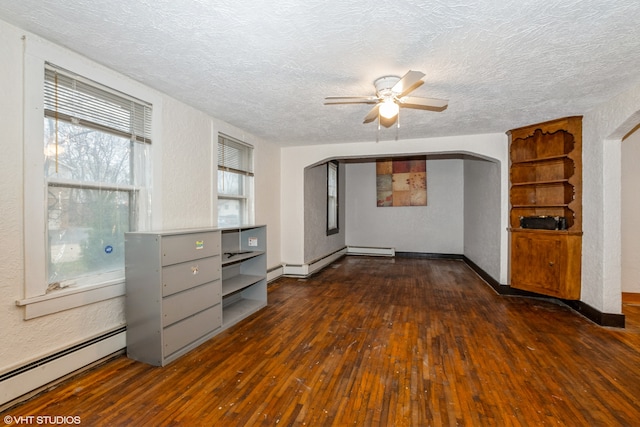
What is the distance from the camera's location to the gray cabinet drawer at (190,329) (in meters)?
2.51

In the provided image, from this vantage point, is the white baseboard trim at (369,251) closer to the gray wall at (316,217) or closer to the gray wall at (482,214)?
the gray wall at (316,217)

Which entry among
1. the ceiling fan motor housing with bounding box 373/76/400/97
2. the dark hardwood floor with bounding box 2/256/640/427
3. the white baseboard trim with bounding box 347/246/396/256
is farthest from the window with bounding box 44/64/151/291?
the white baseboard trim with bounding box 347/246/396/256

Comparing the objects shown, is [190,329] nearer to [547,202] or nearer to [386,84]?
[386,84]

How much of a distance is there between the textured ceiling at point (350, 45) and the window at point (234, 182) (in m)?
0.93

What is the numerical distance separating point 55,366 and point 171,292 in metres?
0.88

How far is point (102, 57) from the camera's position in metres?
2.29

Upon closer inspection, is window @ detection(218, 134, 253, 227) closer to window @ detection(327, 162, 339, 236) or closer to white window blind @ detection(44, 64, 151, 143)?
white window blind @ detection(44, 64, 151, 143)

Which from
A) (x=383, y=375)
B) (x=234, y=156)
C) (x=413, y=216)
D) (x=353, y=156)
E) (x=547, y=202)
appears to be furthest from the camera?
Result: (x=413, y=216)

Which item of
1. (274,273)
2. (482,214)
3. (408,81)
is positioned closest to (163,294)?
(408,81)

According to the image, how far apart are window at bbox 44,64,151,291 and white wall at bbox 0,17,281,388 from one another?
6.0 inches

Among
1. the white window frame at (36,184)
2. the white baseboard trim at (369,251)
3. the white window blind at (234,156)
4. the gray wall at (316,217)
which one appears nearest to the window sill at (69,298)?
the white window frame at (36,184)

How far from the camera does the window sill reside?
1996 mm

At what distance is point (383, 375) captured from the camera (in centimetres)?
232

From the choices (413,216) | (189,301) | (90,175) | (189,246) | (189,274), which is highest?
(90,175)
